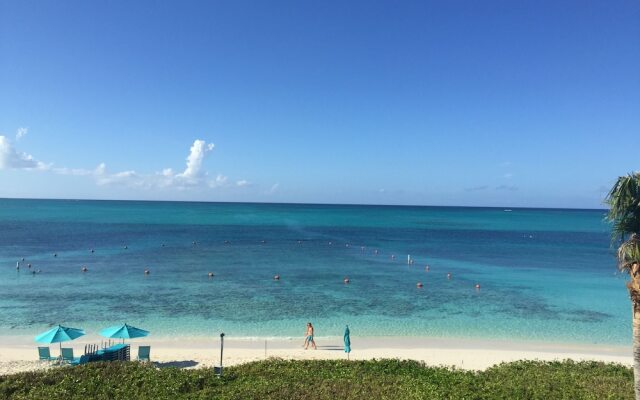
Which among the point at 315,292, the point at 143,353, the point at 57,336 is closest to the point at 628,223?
the point at 143,353

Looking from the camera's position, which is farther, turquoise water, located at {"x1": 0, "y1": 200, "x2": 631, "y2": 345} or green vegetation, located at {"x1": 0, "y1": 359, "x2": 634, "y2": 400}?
turquoise water, located at {"x1": 0, "y1": 200, "x2": 631, "y2": 345}

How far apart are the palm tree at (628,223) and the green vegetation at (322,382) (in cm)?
453

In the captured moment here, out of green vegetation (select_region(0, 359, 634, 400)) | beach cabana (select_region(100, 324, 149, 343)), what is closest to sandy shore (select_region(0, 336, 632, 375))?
beach cabana (select_region(100, 324, 149, 343))

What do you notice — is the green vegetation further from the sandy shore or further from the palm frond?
the palm frond

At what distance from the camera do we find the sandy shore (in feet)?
61.0

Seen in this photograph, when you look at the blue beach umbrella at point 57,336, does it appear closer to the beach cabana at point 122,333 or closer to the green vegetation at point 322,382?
the beach cabana at point 122,333

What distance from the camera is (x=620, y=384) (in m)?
12.9

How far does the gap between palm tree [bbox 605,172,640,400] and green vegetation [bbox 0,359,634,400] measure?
4.53 metres

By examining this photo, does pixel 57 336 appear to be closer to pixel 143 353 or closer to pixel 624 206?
pixel 143 353

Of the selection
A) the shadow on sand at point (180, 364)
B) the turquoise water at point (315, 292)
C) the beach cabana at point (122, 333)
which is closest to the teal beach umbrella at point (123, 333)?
the beach cabana at point (122, 333)

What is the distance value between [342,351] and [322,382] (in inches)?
323

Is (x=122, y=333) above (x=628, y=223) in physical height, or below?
below

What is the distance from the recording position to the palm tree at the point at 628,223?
8.55 meters

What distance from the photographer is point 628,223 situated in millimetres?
8820
